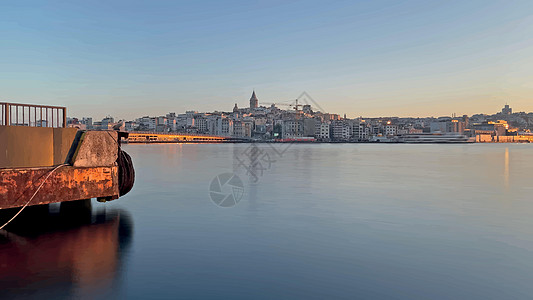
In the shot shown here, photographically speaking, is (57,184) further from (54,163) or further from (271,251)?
(271,251)

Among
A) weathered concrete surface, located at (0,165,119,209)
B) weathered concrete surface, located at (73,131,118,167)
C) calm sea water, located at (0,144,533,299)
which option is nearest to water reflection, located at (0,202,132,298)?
calm sea water, located at (0,144,533,299)

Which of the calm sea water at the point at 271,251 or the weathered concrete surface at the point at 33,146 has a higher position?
the weathered concrete surface at the point at 33,146

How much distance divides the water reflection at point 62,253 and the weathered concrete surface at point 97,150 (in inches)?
88.1

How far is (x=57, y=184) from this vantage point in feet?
44.0

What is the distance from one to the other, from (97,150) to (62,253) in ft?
15.8

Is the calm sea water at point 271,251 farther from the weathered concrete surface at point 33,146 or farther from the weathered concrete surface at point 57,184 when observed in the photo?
the weathered concrete surface at point 33,146

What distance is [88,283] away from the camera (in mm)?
8836

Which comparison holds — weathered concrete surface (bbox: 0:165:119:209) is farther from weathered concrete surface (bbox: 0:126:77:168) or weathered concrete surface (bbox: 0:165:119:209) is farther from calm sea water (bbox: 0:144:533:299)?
calm sea water (bbox: 0:144:533:299)

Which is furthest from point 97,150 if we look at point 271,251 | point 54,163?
point 271,251

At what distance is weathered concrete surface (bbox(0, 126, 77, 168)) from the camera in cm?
1275

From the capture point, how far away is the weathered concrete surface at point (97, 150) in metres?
14.3

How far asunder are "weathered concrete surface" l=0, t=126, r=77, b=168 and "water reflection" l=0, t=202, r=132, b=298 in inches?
89.1

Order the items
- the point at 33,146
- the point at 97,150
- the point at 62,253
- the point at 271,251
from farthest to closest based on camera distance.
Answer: the point at 97,150
the point at 33,146
the point at 271,251
the point at 62,253

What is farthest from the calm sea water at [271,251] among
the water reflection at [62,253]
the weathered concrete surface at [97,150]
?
the weathered concrete surface at [97,150]
